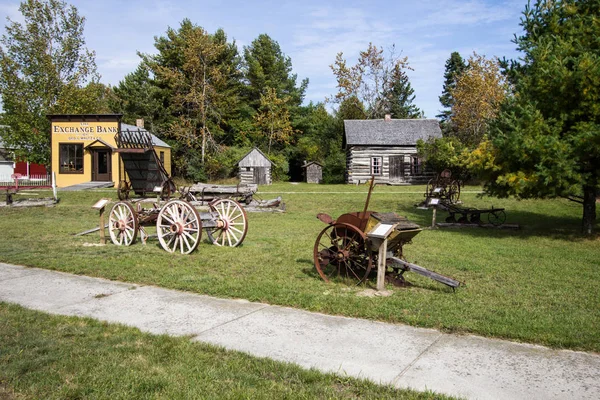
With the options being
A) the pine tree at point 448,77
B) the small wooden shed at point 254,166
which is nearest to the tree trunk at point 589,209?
the small wooden shed at point 254,166

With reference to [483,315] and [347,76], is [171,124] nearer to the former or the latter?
[347,76]

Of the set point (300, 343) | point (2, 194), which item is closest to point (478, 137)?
point (2, 194)

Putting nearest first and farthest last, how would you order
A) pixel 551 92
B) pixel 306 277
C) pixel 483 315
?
pixel 483 315
pixel 306 277
pixel 551 92

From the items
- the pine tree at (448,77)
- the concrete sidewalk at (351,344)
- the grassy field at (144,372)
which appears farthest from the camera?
the pine tree at (448,77)

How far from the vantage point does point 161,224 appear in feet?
33.9

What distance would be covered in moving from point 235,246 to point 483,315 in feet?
20.4

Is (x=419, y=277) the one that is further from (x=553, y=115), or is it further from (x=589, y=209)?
(x=589, y=209)

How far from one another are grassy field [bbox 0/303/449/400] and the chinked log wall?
32.9 meters

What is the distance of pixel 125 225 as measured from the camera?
1106 centimetres

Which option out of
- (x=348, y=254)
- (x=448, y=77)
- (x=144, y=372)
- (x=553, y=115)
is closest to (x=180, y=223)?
(x=348, y=254)

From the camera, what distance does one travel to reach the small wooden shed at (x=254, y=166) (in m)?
36.8

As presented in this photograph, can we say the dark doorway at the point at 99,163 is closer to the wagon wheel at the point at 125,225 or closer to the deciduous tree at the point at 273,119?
the deciduous tree at the point at 273,119

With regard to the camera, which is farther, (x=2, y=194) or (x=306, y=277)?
(x=2, y=194)

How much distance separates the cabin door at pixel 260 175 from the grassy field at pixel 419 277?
69.0ft
